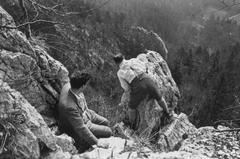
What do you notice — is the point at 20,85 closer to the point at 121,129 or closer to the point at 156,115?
the point at 121,129

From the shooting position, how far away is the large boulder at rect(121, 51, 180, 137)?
6586 millimetres

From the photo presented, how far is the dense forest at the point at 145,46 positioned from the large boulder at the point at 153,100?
1238 mm

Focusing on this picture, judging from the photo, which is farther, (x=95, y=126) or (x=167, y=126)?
(x=167, y=126)

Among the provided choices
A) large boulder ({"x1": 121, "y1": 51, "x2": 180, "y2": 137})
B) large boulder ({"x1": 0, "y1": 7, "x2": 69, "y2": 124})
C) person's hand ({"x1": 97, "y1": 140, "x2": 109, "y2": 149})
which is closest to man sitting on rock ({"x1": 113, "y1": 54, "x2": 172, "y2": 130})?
large boulder ({"x1": 121, "y1": 51, "x2": 180, "y2": 137})

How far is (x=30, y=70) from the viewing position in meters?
4.10

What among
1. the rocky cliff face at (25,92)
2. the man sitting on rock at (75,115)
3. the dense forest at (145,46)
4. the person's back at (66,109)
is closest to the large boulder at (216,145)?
the dense forest at (145,46)

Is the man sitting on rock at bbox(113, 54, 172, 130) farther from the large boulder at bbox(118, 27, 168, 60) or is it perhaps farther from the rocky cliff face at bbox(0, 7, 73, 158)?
the large boulder at bbox(118, 27, 168, 60)

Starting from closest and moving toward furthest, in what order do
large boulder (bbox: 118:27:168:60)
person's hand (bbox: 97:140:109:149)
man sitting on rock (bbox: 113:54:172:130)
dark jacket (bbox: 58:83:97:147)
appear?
person's hand (bbox: 97:140:109:149)
dark jacket (bbox: 58:83:97:147)
man sitting on rock (bbox: 113:54:172:130)
large boulder (bbox: 118:27:168:60)

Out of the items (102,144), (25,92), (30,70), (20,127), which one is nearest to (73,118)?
(102,144)

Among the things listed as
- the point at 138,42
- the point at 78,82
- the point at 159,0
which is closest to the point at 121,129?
the point at 78,82

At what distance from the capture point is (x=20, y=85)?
3814 millimetres

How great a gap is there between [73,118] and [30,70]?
780 millimetres

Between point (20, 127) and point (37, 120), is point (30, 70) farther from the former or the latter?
point (20, 127)

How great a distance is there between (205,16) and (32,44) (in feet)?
442
